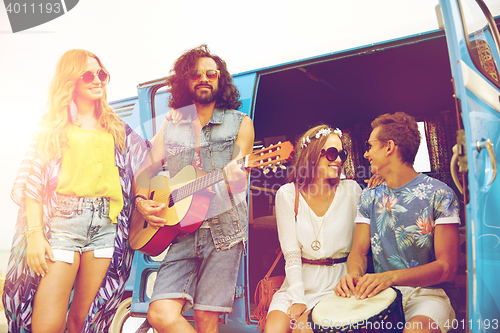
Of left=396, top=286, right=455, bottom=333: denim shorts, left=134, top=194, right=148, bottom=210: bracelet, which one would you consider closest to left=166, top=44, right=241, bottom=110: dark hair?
left=134, top=194, right=148, bottom=210: bracelet

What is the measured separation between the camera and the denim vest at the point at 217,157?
7.02 ft

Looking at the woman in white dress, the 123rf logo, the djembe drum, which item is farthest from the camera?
the 123rf logo

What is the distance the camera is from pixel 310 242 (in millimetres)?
2002

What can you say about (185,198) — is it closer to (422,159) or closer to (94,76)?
(94,76)

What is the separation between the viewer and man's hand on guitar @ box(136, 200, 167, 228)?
7.18ft

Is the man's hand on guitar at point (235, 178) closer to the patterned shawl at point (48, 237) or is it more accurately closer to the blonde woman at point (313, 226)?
the blonde woman at point (313, 226)

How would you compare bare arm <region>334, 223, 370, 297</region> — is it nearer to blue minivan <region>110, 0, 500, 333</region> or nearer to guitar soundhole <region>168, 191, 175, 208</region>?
blue minivan <region>110, 0, 500, 333</region>

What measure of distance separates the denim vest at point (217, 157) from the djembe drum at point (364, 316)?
72cm

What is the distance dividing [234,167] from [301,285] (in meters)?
0.80

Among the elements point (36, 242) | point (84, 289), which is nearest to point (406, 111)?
point (84, 289)

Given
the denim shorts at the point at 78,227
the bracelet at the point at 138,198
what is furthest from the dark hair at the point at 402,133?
the denim shorts at the point at 78,227

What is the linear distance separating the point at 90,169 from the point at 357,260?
Answer: 174cm

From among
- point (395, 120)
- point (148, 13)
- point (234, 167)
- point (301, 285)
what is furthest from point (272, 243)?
point (148, 13)

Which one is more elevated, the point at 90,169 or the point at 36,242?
the point at 90,169
